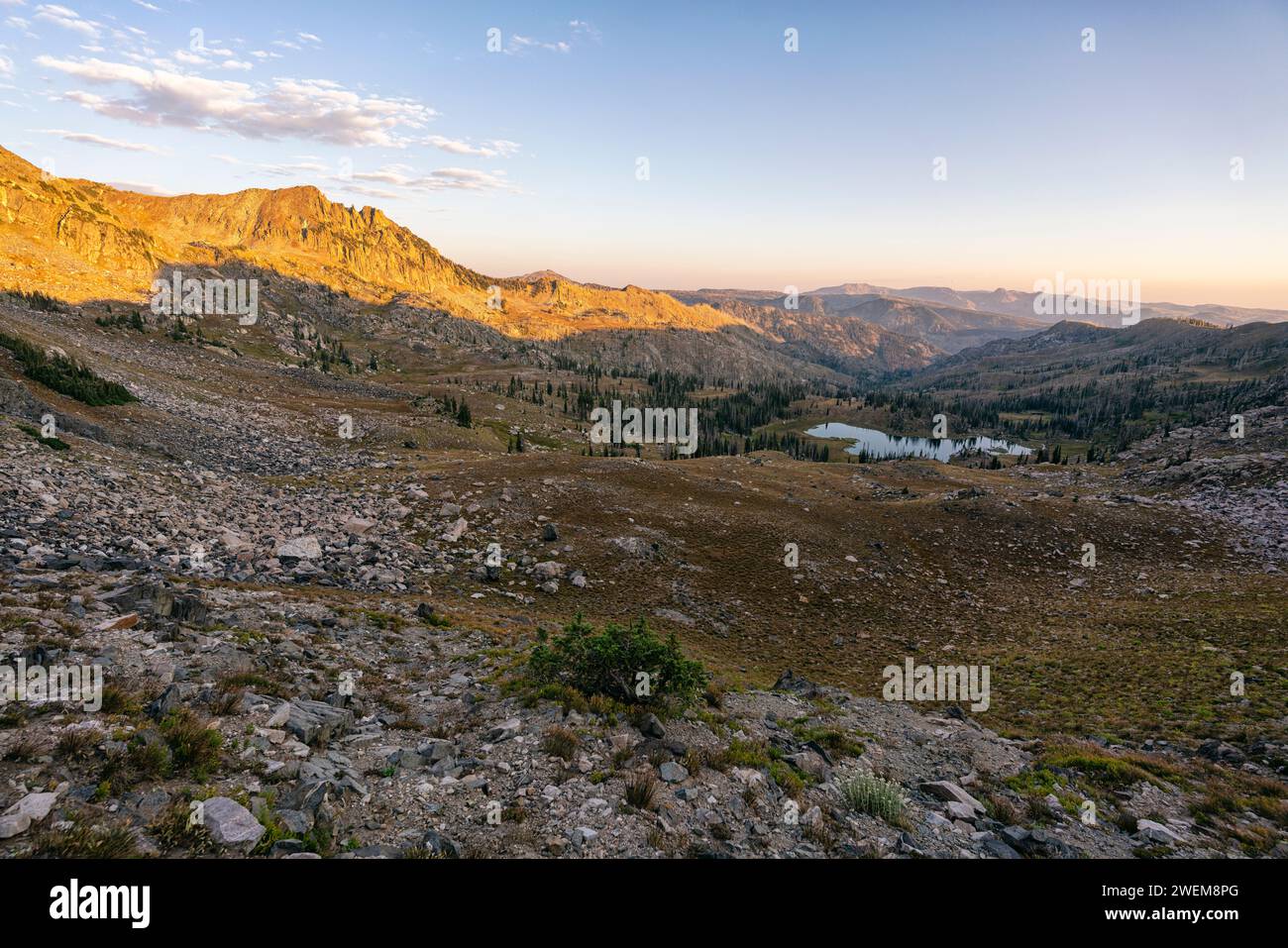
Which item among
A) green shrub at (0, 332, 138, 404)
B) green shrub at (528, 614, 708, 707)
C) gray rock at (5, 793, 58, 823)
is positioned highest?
green shrub at (0, 332, 138, 404)

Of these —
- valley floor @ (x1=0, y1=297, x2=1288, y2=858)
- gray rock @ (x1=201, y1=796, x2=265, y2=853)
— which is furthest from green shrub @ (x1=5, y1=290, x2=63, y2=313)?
gray rock @ (x1=201, y1=796, x2=265, y2=853)

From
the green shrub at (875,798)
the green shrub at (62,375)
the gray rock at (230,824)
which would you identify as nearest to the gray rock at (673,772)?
the green shrub at (875,798)

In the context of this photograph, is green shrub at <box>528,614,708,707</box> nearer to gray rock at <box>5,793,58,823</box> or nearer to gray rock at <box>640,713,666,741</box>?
gray rock at <box>640,713,666,741</box>

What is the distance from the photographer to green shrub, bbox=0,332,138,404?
37.8 meters

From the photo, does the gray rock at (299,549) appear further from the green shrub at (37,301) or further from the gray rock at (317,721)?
the green shrub at (37,301)

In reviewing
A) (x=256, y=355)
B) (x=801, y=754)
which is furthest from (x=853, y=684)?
(x=256, y=355)

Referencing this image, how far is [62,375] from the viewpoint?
39000 mm

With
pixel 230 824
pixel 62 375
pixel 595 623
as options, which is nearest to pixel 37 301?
pixel 62 375

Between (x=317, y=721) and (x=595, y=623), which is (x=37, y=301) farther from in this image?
(x=317, y=721)

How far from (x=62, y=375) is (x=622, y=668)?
5108 centimetres

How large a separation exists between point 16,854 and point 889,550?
38.1 m

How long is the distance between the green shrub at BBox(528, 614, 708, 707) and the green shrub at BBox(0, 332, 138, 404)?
47.3 m

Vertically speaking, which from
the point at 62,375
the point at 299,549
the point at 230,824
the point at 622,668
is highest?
the point at 62,375

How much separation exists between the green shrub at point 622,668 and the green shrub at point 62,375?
1862 inches
